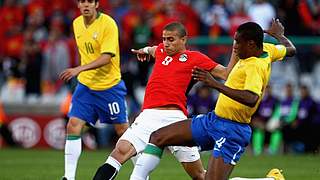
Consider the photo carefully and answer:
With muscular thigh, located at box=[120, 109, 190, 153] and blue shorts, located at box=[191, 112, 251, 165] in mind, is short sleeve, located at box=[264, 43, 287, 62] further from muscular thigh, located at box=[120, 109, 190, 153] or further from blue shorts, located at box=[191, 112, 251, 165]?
muscular thigh, located at box=[120, 109, 190, 153]

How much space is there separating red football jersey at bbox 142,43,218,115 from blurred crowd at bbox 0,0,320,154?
1155 cm

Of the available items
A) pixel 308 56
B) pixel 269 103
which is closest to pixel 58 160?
pixel 269 103

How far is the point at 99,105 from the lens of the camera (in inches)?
521

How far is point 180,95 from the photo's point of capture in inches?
430

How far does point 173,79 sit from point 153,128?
0.64m

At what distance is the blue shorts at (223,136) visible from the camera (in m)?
9.96

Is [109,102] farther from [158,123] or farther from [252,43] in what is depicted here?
[252,43]

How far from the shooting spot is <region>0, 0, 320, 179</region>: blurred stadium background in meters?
22.7

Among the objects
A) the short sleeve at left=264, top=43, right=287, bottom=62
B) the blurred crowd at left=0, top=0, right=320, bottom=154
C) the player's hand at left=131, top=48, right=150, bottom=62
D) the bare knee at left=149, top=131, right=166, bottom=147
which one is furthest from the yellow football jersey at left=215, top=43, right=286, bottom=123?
the blurred crowd at left=0, top=0, right=320, bottom=154

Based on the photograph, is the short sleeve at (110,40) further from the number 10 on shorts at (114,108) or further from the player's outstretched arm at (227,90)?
the player's outstretched arm at (227,90)

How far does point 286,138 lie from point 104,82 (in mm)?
10062

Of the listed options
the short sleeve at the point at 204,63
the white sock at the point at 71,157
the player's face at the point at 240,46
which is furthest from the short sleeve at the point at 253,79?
the white sock at the point at 71,157

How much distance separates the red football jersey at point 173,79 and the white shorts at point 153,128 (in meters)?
0.11

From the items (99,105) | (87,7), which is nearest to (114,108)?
(99,105)
